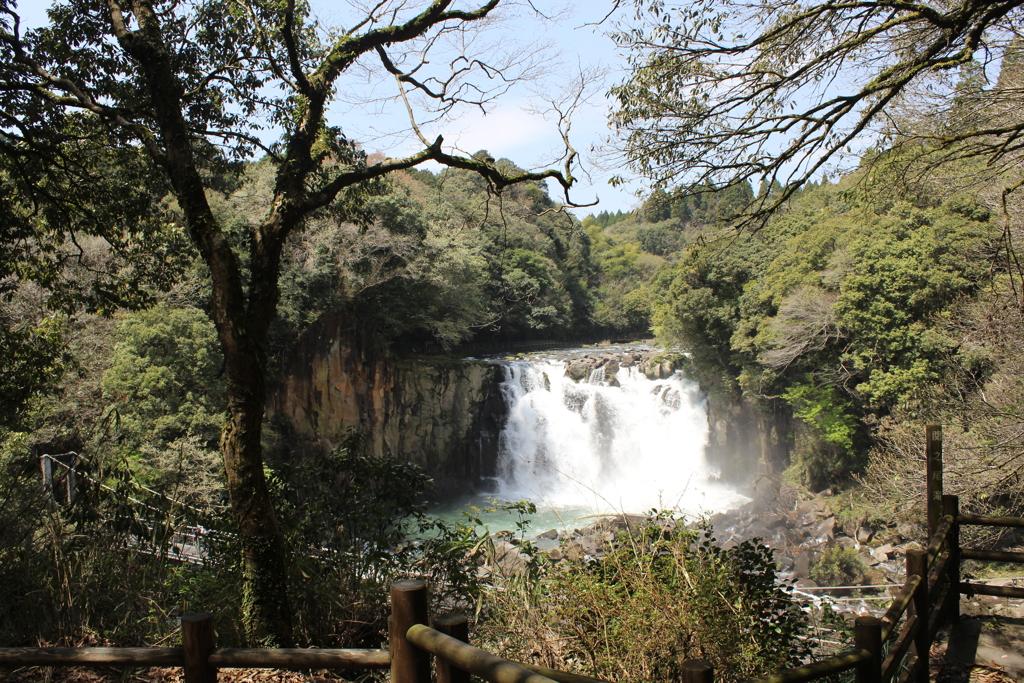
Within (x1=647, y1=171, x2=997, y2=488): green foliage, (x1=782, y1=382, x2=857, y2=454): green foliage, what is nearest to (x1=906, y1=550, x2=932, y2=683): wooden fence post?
(x1=647, y1=171, x2=997, y2=488): green foliage

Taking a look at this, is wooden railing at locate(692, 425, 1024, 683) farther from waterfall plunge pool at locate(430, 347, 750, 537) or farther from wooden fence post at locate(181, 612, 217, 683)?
waterfall plunge pool at locate(430, 347, 750, 537)

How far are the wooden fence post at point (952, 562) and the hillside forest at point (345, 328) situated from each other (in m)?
1.03

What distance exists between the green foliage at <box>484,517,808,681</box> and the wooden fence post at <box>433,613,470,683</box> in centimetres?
167

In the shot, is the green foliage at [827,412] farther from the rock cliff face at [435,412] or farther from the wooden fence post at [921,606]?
the wooden fence post at [921,606]

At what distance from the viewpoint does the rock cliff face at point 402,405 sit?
54.6 ft

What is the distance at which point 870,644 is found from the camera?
205 cm

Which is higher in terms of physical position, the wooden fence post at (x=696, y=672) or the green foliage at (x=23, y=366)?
the green foliage at (x=23, y=366)

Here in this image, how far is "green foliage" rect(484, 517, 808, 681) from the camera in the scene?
10.2 ft

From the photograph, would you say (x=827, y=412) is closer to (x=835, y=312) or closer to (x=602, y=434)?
(x=835, y=312)

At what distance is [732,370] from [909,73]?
15.8m

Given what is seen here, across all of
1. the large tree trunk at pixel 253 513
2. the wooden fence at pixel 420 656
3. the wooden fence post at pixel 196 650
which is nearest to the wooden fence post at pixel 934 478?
the wooden fence at pixel 420 656

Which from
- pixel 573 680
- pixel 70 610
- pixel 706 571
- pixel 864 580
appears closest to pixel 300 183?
pixel 70 610

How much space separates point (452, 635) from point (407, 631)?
14 cm

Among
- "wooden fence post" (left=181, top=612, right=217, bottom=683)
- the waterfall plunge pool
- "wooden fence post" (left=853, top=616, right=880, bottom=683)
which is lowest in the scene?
the waterfall plunge pool
